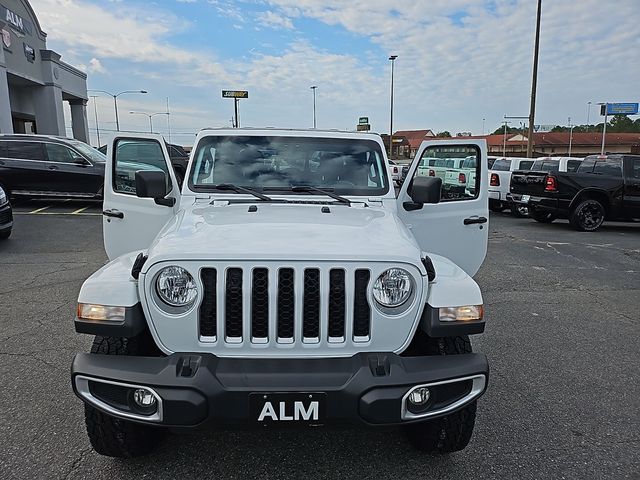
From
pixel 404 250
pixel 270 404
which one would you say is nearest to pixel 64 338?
pixel 270 404

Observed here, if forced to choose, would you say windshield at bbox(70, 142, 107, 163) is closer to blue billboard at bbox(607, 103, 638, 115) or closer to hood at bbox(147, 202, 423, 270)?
hood at bbox(147, 202, 423, 270)

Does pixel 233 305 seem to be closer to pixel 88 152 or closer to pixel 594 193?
pixel 594 193

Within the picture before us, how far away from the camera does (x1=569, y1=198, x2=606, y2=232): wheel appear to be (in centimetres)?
1116

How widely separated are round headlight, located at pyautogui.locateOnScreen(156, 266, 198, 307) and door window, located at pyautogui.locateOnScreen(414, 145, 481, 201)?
7.53 ft

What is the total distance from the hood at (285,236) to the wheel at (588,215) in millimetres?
9647

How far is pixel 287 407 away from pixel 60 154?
1231 cm

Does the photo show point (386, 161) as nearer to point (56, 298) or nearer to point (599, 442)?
point (599, 442)

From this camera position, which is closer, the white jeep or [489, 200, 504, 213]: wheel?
the white jeep

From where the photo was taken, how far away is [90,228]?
33.6 feet

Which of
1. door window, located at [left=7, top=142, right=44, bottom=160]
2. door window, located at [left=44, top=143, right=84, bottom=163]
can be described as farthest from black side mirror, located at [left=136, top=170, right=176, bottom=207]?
door window, located at [left=7, top=142, right=44, bottom=160]

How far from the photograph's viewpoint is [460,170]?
430 cm

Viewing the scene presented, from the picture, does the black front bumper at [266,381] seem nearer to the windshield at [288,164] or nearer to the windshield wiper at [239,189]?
the windshield wiper at [239,189]

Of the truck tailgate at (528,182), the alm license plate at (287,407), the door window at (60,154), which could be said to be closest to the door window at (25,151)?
the door window at (60,154)

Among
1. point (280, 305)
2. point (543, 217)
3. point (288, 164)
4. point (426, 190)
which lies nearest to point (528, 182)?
point (543, 217)
